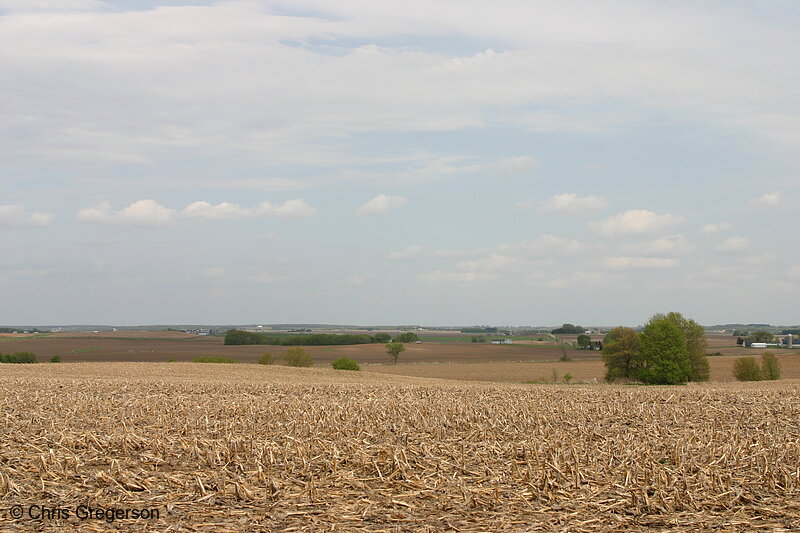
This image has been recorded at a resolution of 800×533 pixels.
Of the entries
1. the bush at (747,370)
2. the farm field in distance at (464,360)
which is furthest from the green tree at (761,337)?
the bush at (747,370)

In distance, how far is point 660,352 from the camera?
2265 inches

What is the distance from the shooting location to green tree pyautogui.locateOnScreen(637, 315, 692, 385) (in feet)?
186

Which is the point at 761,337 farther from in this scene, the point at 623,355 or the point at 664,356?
the point at 664,356

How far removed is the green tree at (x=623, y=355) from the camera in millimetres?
67188

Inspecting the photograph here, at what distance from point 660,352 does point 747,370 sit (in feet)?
63.3

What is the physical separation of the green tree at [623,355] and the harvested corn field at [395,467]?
1831 inches

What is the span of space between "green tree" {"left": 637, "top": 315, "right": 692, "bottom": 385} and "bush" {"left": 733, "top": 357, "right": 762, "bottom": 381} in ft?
50.2

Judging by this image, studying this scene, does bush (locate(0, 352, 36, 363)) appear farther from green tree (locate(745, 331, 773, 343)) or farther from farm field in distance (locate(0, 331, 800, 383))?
green tree (locate(745, 331, 773, 343))

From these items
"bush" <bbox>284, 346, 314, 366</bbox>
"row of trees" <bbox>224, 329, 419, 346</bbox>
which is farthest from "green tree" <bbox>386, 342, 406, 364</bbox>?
"bush" <bbox>284, 346, 314, 366</bbox>

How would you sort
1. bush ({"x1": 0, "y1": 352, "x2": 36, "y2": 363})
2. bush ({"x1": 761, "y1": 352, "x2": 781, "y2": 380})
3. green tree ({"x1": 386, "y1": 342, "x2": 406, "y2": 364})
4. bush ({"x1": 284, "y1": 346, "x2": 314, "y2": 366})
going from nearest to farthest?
bush ({"x1": 761, "y1": 352, "x2": 781, "y2": 380})
bush ({"x1": 0, "y1": 352, "x2": 36, "y2": 363})
bush ({"x1": 284, "y1": 346, "x2": 314, "y2": 366})
green tree ({"x1": 386, "y1": 342, "x2": 406, "y2": 364})

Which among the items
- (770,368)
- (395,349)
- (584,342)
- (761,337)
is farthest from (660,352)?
(761,337)

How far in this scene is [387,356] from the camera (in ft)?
377

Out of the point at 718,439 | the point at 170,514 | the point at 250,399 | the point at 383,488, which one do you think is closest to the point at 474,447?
the point at 383,488

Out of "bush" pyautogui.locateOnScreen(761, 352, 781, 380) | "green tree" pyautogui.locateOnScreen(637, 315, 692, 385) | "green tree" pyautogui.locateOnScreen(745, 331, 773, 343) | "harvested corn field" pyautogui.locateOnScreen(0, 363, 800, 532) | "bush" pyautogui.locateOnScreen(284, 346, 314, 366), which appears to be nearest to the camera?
"harvested corn field" pyautogui.locateOnScreen(0, 363, 800, 532)
